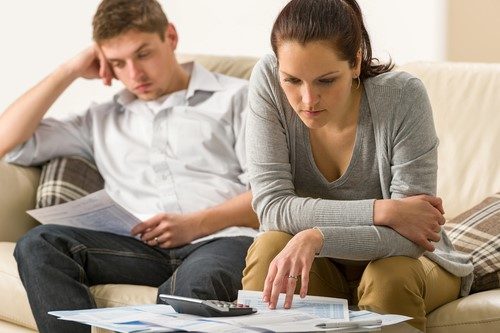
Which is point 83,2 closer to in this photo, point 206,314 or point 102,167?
point 102,167

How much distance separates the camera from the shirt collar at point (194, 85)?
3123 mm

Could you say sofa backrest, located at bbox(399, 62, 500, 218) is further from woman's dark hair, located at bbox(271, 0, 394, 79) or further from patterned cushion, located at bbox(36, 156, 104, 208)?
patterned cushion, located at bbox(36, 156, 104, 208)

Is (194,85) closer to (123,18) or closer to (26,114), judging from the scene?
(123,18)

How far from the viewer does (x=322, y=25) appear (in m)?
2.09

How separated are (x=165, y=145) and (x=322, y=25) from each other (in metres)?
1.09

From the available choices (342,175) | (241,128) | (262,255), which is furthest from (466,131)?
(262,255)

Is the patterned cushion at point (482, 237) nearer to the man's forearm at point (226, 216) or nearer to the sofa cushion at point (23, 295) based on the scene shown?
the man's forearm at point (226, 216)

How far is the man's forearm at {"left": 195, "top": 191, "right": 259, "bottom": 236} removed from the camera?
2.84 metres

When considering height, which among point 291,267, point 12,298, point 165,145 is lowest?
point 12,298

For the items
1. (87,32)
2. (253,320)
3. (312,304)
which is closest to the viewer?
(253,320)

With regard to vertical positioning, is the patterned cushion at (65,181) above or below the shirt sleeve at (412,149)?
below

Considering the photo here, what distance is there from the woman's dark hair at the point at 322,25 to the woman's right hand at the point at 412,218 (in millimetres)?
290

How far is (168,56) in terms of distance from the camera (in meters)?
3.09

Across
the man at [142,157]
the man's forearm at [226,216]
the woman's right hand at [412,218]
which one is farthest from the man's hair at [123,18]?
the woman's right hand at [412,218]
